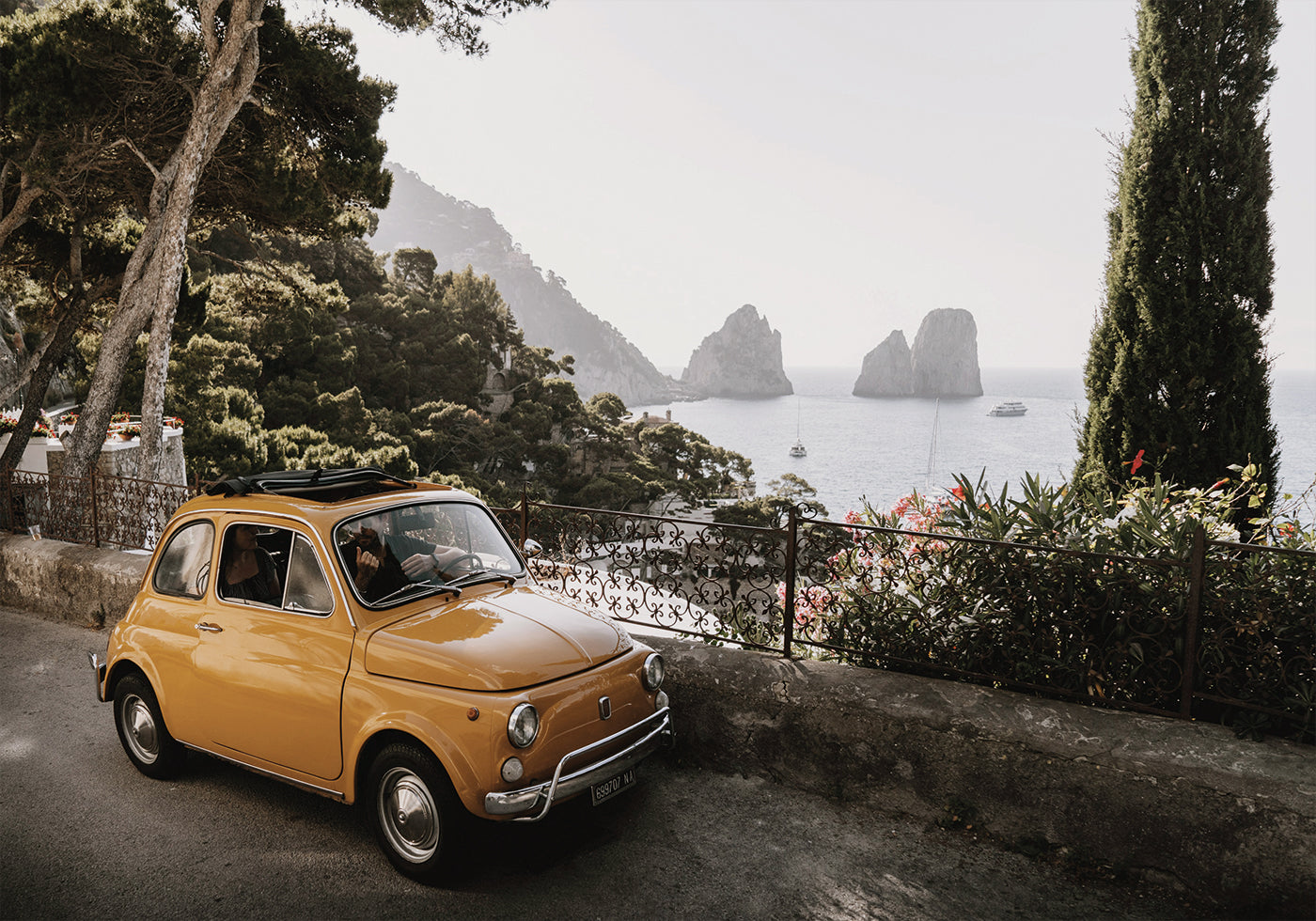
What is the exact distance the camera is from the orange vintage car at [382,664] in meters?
3.69

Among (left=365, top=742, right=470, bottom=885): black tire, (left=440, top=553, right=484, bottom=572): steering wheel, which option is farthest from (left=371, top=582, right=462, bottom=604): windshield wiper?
(left=365, top=742, right=470, bottom=885): black tire

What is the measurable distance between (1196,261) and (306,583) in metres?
8.73

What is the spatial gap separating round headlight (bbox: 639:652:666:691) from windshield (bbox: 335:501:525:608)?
3.32ft

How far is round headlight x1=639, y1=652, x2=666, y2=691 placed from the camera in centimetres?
429

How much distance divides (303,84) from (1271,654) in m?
14.8

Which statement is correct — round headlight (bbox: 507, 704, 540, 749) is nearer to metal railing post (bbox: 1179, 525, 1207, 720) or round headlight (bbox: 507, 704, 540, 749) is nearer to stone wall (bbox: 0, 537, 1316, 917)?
stone wall (bbox: 0, 537, 1316, 917)

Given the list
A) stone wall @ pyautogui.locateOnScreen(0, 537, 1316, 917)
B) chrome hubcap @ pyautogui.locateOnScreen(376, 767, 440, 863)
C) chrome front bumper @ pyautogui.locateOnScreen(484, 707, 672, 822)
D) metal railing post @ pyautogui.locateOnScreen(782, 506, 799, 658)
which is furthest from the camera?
metal railing post @ pyautogui.locateOnScreen(782, 506, 799, 658)

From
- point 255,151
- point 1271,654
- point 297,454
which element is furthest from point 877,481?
point 1271,654

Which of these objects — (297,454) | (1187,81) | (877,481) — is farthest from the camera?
(877,481)

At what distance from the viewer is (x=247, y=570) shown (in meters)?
4.59

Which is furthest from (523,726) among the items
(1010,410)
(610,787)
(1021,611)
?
(1010,410)

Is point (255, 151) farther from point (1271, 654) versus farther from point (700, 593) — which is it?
point (1271, 654)

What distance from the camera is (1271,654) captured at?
13.3ft

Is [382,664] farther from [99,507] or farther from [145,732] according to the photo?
[99,507]
